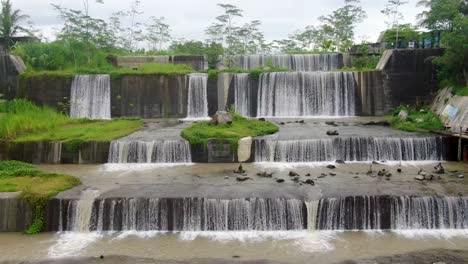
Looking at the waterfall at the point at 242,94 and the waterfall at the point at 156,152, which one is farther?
the waterfall at the point at 242,94

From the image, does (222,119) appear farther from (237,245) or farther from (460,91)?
(460,91)

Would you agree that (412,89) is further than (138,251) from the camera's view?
Yes

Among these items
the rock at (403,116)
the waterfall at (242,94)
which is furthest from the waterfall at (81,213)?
the waterfall at (242,94)

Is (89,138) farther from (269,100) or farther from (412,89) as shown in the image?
(412,89)

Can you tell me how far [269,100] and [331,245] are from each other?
1517cm

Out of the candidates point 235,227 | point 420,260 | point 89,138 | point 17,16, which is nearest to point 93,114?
point 89,138

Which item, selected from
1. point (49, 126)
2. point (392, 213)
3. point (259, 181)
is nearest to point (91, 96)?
point (49, 126)

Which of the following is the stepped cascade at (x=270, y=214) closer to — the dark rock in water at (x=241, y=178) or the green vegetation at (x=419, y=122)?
the dark rock in water at (x=241, y=178)

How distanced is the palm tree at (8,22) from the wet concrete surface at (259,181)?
60.7 feet

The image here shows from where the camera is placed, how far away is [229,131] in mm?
17672

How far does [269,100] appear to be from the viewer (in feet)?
81.3

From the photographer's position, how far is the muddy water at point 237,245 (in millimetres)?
9602

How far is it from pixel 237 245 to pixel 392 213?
12.7ft

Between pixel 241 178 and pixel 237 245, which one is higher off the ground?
pixel 241 178
